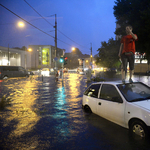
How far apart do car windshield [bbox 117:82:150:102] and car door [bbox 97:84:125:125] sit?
0.21m

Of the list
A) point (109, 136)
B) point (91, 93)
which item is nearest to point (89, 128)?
point (109, 136)

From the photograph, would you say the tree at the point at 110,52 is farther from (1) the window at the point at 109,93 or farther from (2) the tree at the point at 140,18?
Answer: (1) the window at the point at 109,93

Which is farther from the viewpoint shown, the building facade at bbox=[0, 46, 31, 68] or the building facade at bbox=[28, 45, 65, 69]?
the building facade at bbox=[28, 45, 65, 69]

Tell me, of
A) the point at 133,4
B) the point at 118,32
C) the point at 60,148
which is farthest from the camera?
the point at 118,32

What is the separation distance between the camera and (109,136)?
4711mm

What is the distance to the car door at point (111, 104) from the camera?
5.03 metres

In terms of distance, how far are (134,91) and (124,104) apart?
0.80m

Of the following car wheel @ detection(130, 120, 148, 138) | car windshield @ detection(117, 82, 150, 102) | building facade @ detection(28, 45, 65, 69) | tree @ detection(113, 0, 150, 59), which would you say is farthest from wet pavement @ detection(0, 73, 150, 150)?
building facade @ detection(28, 45, 65, 69)

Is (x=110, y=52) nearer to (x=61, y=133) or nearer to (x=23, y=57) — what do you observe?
(x=61, y=133)

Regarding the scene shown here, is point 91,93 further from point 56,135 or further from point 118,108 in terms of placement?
point 56,135

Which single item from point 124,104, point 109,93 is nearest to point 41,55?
point 109,93

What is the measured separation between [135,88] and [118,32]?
18.5 m

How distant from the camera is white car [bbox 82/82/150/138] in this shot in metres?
4.28

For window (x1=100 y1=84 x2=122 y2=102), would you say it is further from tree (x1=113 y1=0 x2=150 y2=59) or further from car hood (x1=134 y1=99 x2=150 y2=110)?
tree (x1=113 y1=0 x2=150 y2=59)
